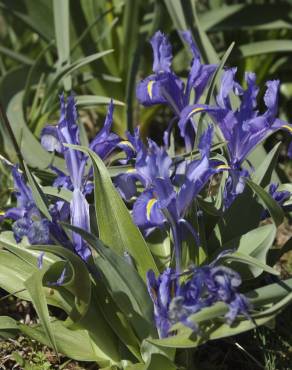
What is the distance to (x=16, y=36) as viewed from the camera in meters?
3.58

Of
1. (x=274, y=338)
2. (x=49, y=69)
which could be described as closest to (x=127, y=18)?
(x=49, y=69)

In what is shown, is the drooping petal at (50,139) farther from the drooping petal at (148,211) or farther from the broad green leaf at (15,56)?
the broad green leaf at (15,56)

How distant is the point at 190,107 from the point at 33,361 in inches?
34.3

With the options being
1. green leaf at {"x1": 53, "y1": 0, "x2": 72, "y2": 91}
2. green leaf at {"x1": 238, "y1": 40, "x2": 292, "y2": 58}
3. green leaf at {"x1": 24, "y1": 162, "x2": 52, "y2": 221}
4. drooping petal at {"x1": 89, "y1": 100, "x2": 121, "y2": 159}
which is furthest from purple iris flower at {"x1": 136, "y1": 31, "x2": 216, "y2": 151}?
green leaf at {"x1": 238, "y1": 40, "x2": 292, "y2": 58}

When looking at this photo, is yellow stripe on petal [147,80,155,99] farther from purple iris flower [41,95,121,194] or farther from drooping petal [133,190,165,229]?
drooping petal [133,190,165,229]

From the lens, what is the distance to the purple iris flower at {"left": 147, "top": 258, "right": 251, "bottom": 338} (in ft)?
4.70

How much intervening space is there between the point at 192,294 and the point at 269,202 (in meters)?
0.27

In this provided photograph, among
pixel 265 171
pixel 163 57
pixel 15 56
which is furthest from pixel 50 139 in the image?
pixel 15 56

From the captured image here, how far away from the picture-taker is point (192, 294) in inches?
59.3

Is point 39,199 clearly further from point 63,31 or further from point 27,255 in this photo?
point 63,31

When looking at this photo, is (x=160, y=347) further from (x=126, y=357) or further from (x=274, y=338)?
(x=274, y=338)

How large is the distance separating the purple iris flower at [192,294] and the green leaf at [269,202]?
0.59 ft

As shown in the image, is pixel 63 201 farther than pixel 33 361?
No

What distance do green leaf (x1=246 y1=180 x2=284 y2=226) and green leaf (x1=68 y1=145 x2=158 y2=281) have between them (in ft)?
1.04
